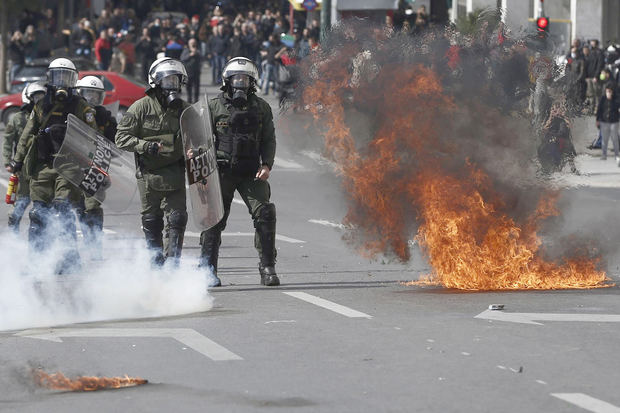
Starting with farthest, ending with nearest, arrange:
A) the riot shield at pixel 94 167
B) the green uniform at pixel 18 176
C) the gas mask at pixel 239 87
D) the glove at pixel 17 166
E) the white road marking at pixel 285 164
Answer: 1. the white road marking at pixel 285 164
2. the green uniform at pixel 18 176
3. the glove at pixel 17 166
4. the riot shield at pixel 94 167
5. the gas mask at pixel 239 87

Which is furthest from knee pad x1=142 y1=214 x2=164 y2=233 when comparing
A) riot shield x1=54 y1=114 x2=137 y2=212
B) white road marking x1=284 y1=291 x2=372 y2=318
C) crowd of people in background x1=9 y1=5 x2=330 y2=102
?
crowd of people in background x1=9 y1=5 x2=330 y2=102

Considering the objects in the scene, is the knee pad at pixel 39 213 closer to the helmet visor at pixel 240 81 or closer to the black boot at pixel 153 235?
the black boot at pixel 153 235

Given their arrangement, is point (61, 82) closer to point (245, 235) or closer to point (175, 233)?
point (175, 233)

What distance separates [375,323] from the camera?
919cm

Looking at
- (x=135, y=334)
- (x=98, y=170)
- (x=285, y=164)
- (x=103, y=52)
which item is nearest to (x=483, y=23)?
(x=98, y=170)

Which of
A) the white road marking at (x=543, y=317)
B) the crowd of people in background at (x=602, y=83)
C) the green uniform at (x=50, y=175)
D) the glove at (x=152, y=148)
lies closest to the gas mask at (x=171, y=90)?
the glove at (x=152, y=148)

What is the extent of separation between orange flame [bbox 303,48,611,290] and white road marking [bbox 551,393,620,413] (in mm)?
3926

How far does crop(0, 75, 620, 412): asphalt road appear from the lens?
6.87 m

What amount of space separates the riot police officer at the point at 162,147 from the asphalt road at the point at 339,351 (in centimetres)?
59

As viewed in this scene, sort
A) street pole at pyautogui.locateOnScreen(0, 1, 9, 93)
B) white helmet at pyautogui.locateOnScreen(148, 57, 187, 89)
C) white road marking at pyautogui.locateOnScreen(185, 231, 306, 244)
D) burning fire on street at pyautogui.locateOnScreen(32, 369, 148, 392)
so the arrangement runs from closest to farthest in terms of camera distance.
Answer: burning fire on street at pyautogui.locateOnScreen(32, 369, 148, 392) → white helmet at pyautogui.locateOnScreen(148, 57, 187, 89) → white road marking at pyautogui.locateOnScreen(185, 231, 306, 244) → street pole at pyautogui.locateOnScreen(0, 1, 9, 93)

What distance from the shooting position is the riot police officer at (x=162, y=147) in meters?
10.6

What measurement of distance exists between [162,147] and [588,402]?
15.4ft

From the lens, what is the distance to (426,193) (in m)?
10.9

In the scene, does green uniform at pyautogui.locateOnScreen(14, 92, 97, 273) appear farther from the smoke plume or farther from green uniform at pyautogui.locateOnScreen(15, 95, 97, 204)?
the smoke plume
